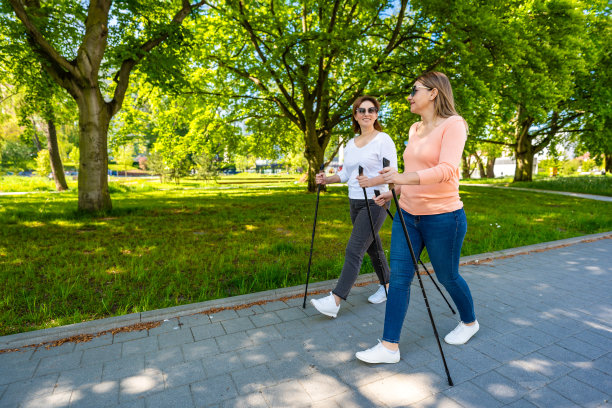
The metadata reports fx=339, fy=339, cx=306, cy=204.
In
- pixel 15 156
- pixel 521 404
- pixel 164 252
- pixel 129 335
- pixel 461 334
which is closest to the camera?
pixel 521 404

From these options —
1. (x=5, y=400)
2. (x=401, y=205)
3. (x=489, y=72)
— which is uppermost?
(x=489, y=72)

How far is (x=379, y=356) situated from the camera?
2.71 m

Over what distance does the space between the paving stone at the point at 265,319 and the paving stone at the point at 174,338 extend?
2.09ft

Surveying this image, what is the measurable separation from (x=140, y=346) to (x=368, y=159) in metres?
2.74

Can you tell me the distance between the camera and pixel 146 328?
3334 millimetres

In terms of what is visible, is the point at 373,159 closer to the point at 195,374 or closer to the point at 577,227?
the point at 195,374

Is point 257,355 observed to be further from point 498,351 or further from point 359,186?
point 498,351

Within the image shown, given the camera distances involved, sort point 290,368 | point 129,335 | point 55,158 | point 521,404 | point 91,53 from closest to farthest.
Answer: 1. point 521,404
2. point 290,368
3. point 129,335
4. point 91,53
5. point 55,158

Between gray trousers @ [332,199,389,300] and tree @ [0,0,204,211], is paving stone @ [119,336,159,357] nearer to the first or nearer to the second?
gray trousers @ [332,199,389,300]

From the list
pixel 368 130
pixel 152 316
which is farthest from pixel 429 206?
pixel 152 316

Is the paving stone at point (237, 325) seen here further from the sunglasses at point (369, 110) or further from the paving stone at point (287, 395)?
the sunglasses at point (369, 110)

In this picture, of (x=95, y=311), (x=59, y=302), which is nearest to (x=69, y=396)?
(x=95, y=311)

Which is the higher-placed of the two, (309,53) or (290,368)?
(309,53)

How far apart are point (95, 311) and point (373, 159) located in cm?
331
